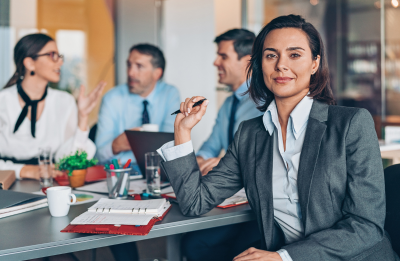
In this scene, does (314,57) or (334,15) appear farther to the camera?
(334,15)

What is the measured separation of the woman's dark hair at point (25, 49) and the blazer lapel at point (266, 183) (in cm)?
196

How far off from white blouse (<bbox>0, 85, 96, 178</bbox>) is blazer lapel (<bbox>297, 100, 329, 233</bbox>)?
150 centimetres

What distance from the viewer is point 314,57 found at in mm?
1461

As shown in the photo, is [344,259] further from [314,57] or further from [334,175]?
[314,57]

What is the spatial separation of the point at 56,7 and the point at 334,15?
486 centimetres

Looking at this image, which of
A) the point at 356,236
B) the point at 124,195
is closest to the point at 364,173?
the point at 356,236

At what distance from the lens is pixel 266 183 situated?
4.61 ft

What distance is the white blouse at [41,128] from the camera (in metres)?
2.57

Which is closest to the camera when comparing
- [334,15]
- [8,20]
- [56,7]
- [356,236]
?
[356,236]

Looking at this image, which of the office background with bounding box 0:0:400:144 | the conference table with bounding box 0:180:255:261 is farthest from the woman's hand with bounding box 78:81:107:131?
the office background with bounding box 0:0:400:144

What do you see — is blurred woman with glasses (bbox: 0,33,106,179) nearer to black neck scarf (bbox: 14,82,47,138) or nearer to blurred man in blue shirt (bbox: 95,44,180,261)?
black neck scarf (bbox: 14,82,47,138)

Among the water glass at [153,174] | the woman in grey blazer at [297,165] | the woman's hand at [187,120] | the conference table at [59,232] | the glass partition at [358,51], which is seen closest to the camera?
the conference table at [59,232]

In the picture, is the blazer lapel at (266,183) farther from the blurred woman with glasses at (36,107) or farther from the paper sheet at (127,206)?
the blurred woman with glasses at (36,107)

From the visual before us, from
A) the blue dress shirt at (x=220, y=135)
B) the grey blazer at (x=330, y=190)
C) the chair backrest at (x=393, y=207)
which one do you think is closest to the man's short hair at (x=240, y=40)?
the blue dress shirt at (x=220, y=135)
